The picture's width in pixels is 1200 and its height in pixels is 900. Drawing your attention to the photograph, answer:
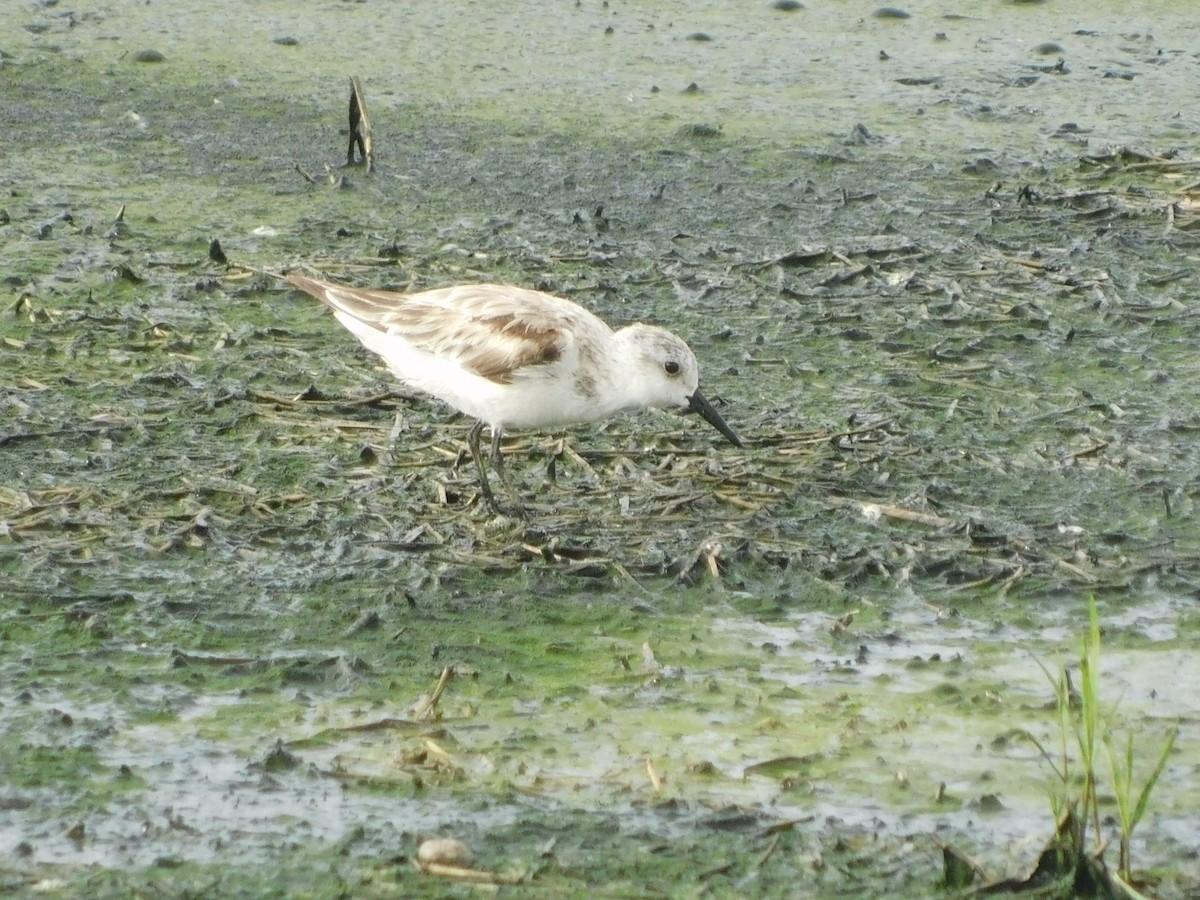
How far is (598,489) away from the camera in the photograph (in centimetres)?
616

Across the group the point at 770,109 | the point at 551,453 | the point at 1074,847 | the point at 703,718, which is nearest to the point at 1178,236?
the point at 770,109

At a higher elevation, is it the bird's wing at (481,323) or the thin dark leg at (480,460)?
the bird's wing at (481,323)

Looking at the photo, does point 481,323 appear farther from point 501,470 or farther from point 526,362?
point 501,470

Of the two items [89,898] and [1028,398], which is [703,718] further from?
[1028,398]

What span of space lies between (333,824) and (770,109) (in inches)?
308

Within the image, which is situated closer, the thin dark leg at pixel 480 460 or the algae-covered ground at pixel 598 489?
the algae-covered ground at pixel 598 489

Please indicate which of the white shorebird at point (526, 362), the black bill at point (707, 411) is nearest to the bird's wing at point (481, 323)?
the white shorebird at point (526, 362)

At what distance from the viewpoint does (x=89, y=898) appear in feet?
12.1

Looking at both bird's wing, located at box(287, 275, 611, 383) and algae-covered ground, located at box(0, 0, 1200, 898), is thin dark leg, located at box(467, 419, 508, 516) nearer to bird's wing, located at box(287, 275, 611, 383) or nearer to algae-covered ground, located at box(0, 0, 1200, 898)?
algae-covered ground, located at box(0, 0, 1200, 898)

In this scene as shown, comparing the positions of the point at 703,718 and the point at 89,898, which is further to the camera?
the point at 703,718

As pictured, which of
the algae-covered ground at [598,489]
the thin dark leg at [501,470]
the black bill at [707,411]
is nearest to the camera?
the algae-covered ground at [598,489]

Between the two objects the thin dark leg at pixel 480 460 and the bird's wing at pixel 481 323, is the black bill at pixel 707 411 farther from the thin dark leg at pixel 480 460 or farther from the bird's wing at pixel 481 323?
the thin dark leg at pixel 480 460

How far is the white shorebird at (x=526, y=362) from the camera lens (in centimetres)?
592

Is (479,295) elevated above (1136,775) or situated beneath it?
elevated above
